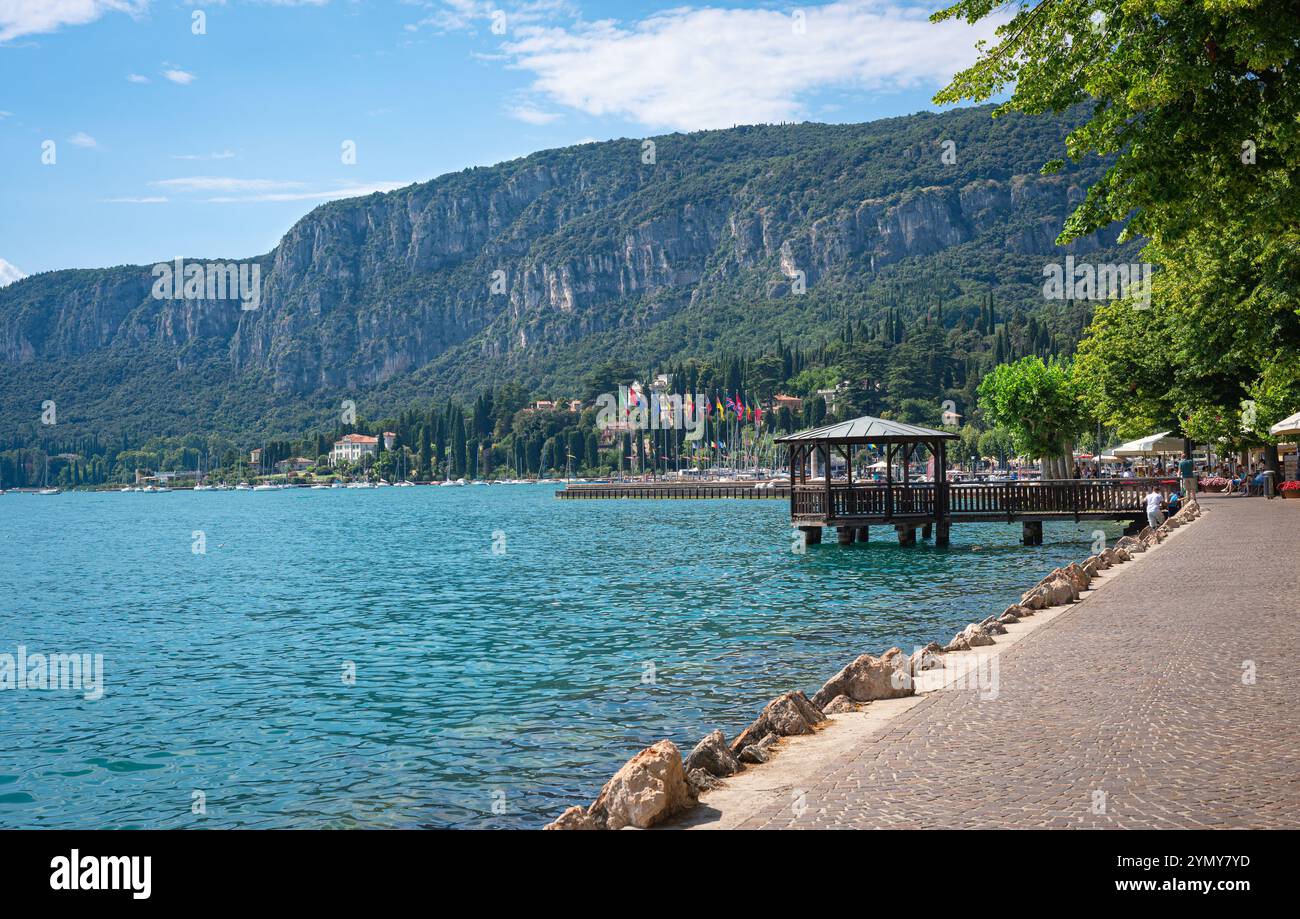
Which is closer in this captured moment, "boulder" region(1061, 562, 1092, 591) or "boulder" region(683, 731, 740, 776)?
"boulder" region(683, 731, 740, 776)

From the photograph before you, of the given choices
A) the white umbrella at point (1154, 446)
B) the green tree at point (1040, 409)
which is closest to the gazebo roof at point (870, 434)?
the white umbrella at point (1154, 446)

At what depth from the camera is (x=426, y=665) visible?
20031 mm

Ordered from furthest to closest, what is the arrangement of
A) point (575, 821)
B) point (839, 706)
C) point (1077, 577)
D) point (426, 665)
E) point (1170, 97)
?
point (1077, 577)
point (426, 665)
point (1170, 97)
point (839, 706)
point (575, 821)

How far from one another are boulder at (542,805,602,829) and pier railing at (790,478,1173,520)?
37507 millimetres

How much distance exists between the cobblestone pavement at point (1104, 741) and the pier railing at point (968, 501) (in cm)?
2870

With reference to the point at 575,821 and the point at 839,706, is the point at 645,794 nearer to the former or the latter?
the point at 575,821

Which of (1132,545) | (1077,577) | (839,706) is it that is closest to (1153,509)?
(1132,545)

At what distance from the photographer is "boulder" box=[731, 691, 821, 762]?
997 cm

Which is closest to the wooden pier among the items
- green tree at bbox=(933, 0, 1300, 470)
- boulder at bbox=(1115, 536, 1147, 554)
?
boulder at bbox=(1115, 536, 1147, 554)

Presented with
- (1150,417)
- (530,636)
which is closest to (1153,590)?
(530,636)

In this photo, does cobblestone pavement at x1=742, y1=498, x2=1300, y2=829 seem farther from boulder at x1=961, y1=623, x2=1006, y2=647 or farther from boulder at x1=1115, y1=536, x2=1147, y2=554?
boulder at x1=1115, y1=536, x2=1147, y2=554

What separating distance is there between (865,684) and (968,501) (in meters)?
35.9

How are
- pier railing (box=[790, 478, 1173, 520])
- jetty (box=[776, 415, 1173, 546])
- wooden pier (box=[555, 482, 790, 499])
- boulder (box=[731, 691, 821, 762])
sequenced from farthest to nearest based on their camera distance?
wooden pier (box=[555, 482, 790, 499]), pier railing (box=[790, 478, 1173, 520]), jetty (box=[776, 415, 1173, 546]), boulder (box=[731, 691, 821, 762])
